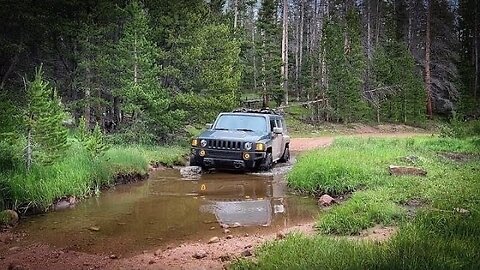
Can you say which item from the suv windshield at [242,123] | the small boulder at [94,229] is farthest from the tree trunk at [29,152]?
the suv windshield at [242,123]

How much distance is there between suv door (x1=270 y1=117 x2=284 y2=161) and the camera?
1581 centimetres

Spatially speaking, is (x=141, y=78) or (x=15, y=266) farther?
(x=141, y=78)

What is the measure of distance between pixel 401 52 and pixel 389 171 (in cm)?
3235

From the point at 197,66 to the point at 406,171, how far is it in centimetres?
1144

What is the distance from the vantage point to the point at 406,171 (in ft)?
38.5

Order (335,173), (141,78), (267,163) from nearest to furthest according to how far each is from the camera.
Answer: (335,173), (267,163), (141,78)

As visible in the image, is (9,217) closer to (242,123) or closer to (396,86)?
(242,123)

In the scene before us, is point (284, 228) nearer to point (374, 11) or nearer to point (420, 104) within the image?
point (420, 104)

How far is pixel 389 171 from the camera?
39.0 feet

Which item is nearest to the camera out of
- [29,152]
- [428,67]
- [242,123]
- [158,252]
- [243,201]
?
[158,252]

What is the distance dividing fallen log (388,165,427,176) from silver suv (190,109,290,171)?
12.8ft

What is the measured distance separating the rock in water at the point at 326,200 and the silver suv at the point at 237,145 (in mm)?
4177

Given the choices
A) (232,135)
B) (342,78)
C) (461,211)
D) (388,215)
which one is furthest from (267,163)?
(342,78)

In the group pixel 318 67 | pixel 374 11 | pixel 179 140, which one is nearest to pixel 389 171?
pixel 179 140
